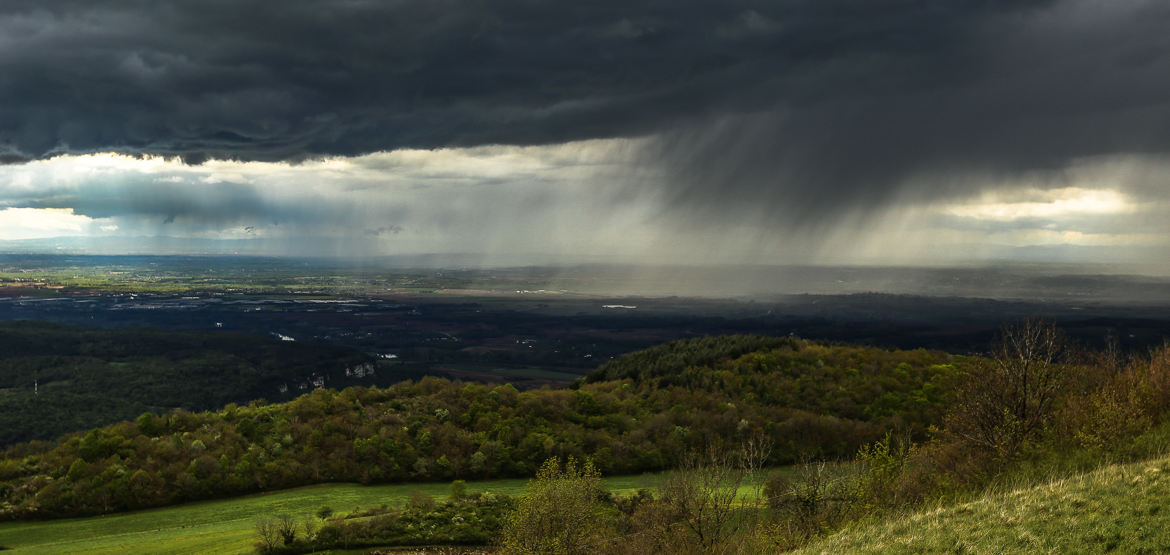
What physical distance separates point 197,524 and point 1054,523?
7642cm

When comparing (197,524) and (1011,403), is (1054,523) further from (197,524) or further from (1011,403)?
(197,524)

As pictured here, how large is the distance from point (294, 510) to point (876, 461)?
204 feet

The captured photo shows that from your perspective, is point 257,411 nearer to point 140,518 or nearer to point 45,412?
point 140,518

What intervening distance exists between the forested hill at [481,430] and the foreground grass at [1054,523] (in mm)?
67434

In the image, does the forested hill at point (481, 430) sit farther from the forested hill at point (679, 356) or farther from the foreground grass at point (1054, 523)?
the foreground grass at point (1054, 523)

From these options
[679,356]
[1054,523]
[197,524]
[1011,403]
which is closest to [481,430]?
[197,524]

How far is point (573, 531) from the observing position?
54156 millimetres

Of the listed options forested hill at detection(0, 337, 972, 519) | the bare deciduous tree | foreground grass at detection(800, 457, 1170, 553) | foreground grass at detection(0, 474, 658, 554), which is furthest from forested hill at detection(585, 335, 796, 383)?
foreground grass at detection(800, 457, 1170, 553)

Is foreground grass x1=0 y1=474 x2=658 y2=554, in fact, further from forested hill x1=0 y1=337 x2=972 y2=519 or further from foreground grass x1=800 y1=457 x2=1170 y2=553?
foreground grass x1=800 y1=457 x2=1170 y2=553

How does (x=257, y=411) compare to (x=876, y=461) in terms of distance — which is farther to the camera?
(x=257, y=411)

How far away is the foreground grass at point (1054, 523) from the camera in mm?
23609

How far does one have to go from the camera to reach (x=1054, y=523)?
25891mm

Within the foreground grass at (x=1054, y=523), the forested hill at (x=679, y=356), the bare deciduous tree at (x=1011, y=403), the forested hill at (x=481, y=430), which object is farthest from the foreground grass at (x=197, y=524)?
the forested hill at (x=679, y=356)

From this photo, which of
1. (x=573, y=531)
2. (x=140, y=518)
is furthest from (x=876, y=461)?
(x=140, y=518)
